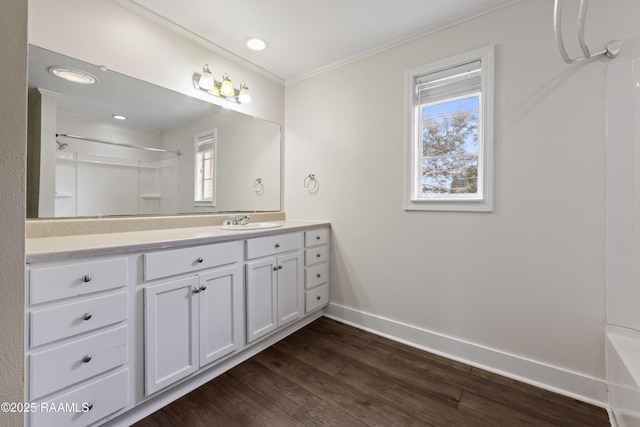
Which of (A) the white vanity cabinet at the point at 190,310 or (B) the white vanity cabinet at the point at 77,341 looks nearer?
(B) the white vanity cabinet at the point at 77,341

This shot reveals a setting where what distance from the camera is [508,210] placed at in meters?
1.69

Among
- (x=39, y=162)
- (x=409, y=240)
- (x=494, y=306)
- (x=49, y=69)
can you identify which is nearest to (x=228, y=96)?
(x=49, y=69)

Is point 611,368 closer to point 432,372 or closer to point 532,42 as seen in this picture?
point 432,372

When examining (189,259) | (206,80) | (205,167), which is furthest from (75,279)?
(206,80)

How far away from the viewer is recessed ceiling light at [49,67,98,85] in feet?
4.86

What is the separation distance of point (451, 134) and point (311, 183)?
128cm

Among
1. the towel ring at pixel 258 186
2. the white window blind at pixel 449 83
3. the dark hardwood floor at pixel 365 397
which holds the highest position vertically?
the white window blind at pixel 449 83

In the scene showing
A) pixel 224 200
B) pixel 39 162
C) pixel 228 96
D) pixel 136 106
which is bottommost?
pixel 224 200

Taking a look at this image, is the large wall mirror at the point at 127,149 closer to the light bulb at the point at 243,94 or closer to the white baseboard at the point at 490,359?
the light bulb at the point at 243,94

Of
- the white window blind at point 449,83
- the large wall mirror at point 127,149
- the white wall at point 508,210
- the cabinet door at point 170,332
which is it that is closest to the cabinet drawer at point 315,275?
the white wall at point 508,210

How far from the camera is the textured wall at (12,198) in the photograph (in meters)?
0.58

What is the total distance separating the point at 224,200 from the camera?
231cm

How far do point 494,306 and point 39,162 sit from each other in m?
2.80

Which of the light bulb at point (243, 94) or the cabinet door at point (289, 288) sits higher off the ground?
the light bulb at point (243, 94)
